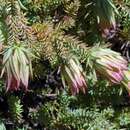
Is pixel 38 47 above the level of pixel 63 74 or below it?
above

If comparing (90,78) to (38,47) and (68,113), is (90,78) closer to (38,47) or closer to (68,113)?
(68,113)

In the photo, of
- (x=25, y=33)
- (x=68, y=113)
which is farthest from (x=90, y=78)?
(x=25, y=33)

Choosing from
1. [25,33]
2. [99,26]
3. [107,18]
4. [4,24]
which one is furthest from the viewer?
[99,26]

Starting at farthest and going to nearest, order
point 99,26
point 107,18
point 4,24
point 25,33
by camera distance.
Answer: point 99,26 → point 107,18 → point 4,24 → point 25,33

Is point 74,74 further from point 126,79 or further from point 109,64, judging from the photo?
point 126,79

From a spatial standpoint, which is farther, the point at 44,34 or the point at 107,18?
the point at 107,18

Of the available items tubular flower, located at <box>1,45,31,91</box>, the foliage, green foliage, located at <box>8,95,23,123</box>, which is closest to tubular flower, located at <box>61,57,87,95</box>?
the foliage
